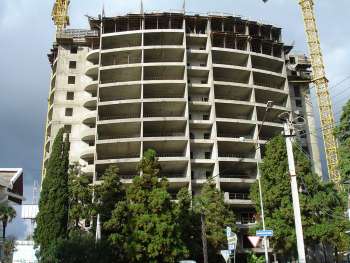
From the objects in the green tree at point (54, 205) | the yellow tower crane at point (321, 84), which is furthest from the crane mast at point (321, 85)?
the green tree at point (54, 205)

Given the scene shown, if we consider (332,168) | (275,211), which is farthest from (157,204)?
(332,168)

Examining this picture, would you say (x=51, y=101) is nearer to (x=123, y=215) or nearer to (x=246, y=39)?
(x=246, y=39)

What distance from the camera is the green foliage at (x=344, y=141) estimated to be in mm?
36688

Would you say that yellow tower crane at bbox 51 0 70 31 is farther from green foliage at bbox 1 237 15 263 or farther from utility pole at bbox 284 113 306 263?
utility pole at bbox 284 113 306 263

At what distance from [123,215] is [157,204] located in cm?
394

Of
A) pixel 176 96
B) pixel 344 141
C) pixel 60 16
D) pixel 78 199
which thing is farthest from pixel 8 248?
pixel 60 16

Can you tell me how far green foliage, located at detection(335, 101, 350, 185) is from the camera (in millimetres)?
36688

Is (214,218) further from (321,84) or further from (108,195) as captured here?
(321,84)

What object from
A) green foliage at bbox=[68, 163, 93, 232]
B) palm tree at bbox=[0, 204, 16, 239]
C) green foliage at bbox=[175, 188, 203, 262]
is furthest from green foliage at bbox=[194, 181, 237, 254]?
palm tree at bbox=[0, 204, 16, 239]

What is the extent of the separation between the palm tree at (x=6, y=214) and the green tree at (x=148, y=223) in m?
18.5

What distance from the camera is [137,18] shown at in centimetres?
7000

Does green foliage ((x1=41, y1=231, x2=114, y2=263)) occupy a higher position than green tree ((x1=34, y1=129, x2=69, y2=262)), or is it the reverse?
green tree ((x1=34, y1=129, x2=69, y2=262))

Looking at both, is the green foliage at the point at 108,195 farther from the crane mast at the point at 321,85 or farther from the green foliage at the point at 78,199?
the crane mast at the point at 321,85

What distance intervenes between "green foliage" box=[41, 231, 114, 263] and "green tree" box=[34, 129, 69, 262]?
9.43 feet
